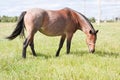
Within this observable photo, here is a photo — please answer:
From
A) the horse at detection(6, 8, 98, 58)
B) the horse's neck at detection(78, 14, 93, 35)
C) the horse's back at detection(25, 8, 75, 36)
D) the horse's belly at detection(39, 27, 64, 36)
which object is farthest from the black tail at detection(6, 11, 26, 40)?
the horse's neck at detection(78, 14, 93, 35)

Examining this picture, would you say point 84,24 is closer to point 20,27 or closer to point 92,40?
point 92,40

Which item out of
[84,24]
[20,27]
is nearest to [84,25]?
[84,24]

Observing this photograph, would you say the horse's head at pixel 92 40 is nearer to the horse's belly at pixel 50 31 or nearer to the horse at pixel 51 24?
the horse at pixel 51 24

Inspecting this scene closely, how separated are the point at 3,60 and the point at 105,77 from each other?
9.93 ft

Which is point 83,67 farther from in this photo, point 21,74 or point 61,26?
point 61,26

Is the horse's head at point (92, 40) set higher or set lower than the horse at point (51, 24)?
lower

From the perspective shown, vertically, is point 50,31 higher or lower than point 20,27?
lower

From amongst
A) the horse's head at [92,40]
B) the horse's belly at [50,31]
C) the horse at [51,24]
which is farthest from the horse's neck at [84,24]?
the horse's belly at [50,31]

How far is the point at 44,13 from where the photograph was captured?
9148 millimetres

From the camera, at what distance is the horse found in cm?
884

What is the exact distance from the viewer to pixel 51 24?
9.35 meters

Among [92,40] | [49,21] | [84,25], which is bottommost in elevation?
[92,40]

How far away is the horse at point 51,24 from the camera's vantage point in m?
8.84

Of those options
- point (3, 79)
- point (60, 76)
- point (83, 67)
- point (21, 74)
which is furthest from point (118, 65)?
point (3, 79)
